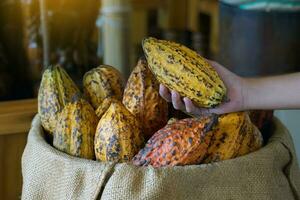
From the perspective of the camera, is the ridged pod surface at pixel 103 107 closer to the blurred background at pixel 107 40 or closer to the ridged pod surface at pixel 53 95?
the ridged pod surface at pixel 53 95

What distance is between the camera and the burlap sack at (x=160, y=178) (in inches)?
18.4

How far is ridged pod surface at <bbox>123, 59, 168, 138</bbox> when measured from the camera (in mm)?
556

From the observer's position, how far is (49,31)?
112 cm

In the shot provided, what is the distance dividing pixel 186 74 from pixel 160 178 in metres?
0.11

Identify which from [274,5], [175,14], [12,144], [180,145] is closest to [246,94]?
[180,145]

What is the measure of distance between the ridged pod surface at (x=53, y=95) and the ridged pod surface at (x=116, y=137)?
0.08 metres

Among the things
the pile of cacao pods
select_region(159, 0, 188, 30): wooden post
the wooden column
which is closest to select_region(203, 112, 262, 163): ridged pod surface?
the pile of cacao pods

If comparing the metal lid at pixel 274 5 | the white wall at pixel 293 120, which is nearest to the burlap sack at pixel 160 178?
the white wall at pixel 293 120

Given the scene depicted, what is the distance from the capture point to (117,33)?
106 centimetres

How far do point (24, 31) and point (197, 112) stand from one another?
62cm

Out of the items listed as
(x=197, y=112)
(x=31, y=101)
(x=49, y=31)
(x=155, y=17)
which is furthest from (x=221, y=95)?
(x=155, y=17)

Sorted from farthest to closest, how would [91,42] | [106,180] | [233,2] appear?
1. [91,42]
2. [233,2]
3. [106,180]

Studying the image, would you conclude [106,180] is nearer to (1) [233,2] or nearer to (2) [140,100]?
(2) [140,100]

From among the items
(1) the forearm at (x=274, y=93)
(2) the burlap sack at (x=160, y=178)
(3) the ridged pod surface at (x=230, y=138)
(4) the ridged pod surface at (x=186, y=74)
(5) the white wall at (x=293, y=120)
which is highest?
(4) the ridged pod surface at (x=186, y=74)
